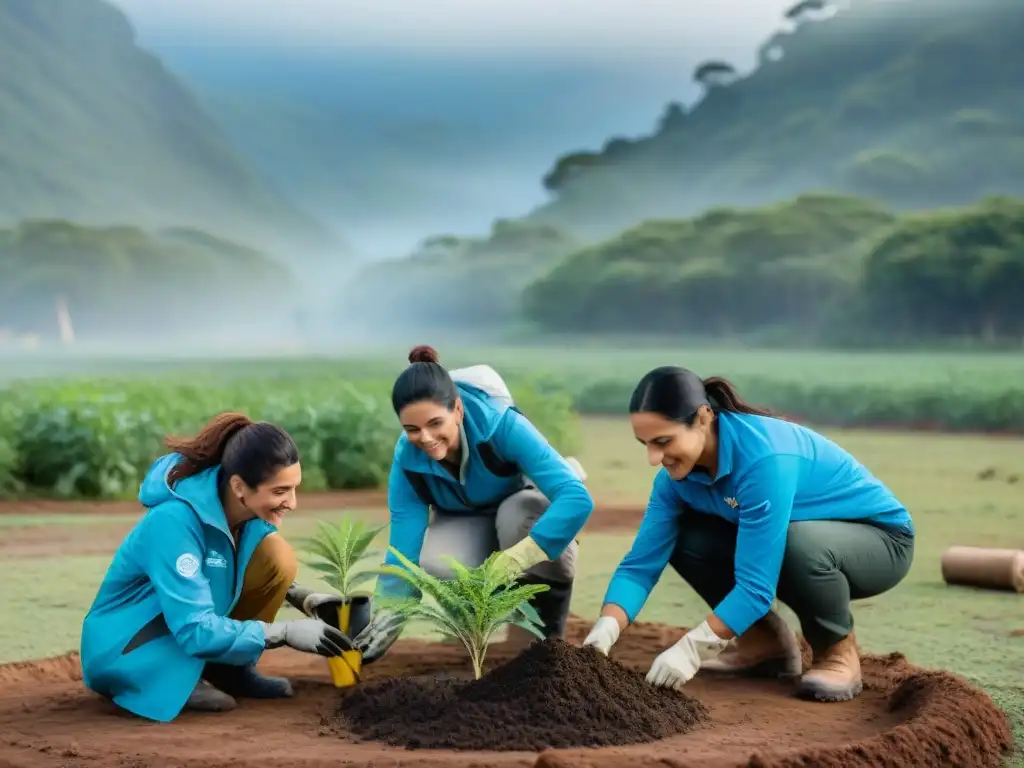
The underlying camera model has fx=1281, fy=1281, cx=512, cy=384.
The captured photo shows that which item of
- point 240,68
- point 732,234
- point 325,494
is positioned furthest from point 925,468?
point 240,68

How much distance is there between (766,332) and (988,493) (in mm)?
16620

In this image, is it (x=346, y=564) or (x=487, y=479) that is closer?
(x=346, y=564)

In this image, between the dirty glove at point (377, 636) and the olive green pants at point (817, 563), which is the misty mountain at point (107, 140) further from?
the olive green pants at point (817, 563)

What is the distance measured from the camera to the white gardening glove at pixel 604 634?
3.89 meters

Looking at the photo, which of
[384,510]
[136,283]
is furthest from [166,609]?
[136,283]

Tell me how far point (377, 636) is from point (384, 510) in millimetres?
5640

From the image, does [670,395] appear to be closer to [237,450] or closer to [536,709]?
[536,709]

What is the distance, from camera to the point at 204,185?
1144 inches

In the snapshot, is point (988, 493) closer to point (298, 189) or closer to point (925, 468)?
point (925, 468)

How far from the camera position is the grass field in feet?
16.7

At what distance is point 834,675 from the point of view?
A: 4023 mm

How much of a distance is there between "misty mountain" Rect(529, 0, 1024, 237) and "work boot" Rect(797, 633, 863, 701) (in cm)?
2601

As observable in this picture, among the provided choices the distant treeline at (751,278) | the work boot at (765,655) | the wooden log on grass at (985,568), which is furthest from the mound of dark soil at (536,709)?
the distant treeline at (751,278)

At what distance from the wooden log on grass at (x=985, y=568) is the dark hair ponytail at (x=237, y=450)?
13.0 ft
